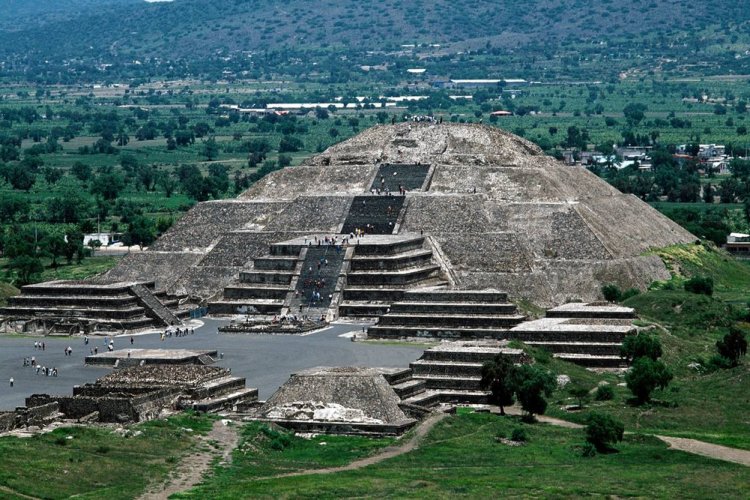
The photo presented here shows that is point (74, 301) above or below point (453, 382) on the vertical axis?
below

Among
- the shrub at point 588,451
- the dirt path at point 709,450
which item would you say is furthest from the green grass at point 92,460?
the dirt path at point 709,450

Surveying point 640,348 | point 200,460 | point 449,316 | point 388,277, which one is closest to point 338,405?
point 200,460

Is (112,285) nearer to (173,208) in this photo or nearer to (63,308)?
(63,308)

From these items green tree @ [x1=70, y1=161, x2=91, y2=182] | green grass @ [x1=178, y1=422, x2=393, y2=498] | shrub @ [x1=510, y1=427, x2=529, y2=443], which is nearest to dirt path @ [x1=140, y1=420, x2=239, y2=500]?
green grass @ [x1=178, y1=422, x2=393, y2=498]

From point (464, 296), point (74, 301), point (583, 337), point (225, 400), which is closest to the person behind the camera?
point (225, 400)

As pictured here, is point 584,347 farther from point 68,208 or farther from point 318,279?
point 68,208

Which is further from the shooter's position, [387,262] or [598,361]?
[387,262]
